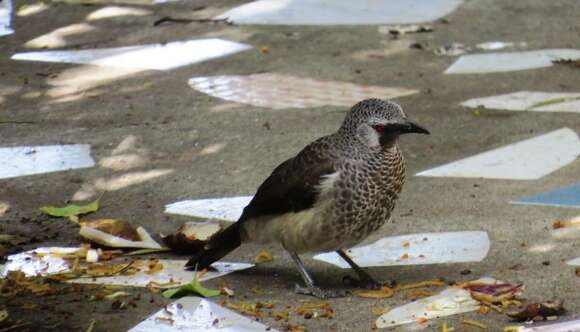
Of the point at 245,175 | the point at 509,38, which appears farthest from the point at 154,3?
the point at 245,175

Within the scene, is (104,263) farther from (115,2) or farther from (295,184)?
(115,2)

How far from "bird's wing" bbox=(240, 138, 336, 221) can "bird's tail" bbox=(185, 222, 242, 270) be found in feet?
0.26

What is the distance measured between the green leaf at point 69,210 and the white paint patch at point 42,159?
1.89 ft

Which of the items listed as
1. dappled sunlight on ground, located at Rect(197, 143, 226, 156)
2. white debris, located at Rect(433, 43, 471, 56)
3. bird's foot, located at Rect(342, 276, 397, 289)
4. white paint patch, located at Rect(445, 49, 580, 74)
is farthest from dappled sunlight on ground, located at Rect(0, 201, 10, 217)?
white debris, located at Rect(433, 43, 471, 56)

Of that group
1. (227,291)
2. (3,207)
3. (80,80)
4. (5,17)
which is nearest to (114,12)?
(5,17)

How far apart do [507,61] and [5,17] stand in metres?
4.15

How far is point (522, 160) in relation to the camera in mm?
6480

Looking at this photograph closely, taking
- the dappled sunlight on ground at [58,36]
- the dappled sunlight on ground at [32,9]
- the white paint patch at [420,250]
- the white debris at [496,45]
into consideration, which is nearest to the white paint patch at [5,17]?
the dappled sunlight on ground at [32,9]

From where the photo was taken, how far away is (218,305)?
4.67 m

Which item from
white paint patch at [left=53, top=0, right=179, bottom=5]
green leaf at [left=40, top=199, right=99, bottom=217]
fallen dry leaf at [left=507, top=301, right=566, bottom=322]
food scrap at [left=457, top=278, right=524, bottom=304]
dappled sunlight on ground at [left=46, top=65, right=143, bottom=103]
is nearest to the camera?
fallen dry leaf at [left=507, top=301, right=566, bottom=322]

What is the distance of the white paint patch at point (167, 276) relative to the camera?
495cm

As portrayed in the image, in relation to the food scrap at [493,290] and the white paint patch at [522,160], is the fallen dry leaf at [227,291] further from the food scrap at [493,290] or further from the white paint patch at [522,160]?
the white paint patch at [522,160]

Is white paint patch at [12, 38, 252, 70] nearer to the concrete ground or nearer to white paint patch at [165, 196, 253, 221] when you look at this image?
the concrete ground

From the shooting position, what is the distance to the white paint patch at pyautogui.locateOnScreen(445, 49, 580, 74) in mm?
8219
